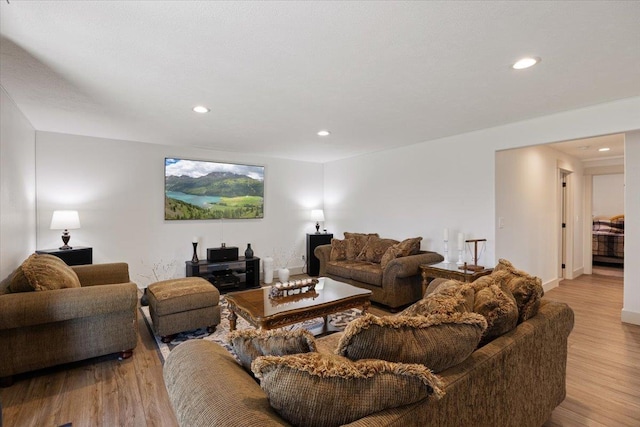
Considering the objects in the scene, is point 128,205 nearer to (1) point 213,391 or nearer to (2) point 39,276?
(2) point 39,276

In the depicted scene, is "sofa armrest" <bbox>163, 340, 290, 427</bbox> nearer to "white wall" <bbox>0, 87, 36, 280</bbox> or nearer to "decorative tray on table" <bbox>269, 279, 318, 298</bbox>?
"decorative tray on table" <bbox>269, 279, 318, 298</bbox>

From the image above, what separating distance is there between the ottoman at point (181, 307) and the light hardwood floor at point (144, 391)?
9.4 inches

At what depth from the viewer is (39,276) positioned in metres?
2.34

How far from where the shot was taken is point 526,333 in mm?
1498

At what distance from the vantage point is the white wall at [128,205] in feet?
13.3

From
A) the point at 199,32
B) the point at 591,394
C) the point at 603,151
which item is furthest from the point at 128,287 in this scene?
the point at 603,151

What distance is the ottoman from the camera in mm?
2881

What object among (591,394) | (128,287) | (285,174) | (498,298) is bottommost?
(591,394)

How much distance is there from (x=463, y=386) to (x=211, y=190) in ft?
15.8

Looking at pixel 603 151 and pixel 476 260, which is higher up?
pixel 603 151

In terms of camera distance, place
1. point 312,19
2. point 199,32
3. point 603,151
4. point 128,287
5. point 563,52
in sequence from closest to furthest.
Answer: point 312,19, point 199,32, point 563,52, point 128,287, point 603,151

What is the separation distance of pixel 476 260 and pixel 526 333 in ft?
7.77

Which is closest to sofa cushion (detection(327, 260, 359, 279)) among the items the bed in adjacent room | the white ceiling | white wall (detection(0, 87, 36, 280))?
the white ceiling

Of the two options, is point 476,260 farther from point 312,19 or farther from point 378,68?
point 312,19
